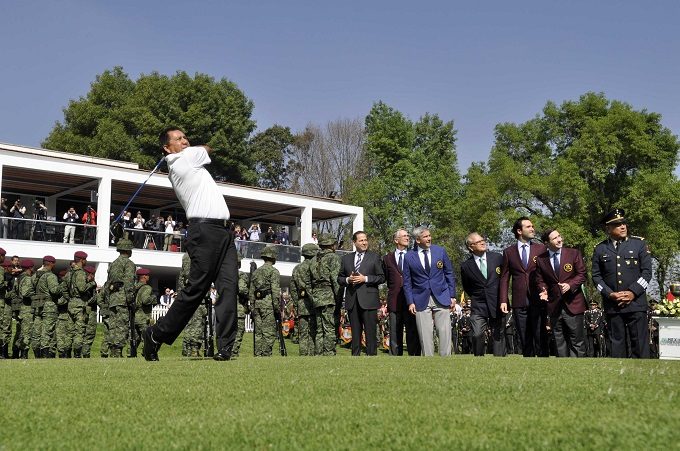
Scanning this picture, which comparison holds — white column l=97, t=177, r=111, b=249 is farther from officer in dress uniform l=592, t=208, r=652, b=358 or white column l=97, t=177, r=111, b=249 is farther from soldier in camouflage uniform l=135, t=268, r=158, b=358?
officer in dress uniform l=592, t=208, r=652, b=358

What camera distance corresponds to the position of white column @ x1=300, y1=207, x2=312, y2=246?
153 ft

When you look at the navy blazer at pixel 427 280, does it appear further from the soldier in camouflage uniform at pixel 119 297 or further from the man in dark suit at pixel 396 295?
the soldier in camouflage uniform at pixel 119 297

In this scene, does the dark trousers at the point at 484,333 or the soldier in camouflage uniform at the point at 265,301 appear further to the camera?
the soldier in camouflage uniform at the point at 265,301

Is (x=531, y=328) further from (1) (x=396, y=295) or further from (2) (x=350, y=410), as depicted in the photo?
(2) (x=350, y=410)

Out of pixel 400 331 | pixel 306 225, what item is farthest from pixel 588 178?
pixel 400 331

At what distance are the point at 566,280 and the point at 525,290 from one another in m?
0.76

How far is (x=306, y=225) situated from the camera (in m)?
46.9

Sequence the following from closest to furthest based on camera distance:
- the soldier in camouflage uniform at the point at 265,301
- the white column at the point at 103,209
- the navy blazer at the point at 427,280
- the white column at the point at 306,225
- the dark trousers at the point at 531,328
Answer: the dark trousers at the point at 531,328
the navy blazer at the point at 427,280
the soldier in camouflage uniform at the point at 265,301
the white column at the point at 103,209
the white column at the point at 306,225

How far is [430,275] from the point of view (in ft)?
39.4

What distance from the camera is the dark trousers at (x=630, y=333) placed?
10125mm

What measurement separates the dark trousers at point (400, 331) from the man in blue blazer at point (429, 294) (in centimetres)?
129

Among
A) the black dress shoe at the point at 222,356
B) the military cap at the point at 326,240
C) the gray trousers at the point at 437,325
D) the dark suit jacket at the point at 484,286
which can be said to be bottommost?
the black dress shoe at the point at 222,356

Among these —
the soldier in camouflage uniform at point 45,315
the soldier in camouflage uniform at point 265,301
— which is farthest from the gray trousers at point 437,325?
the soldier in camouflage uniform at point 45,315

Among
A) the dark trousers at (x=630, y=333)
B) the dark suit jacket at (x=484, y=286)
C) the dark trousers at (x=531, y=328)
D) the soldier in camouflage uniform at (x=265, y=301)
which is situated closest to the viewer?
the dark trousers at (x=630, y=333)
